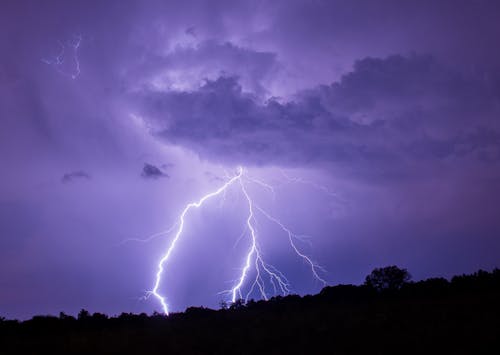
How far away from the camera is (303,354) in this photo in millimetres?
8805

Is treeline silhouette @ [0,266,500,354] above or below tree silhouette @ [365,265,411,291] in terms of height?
below

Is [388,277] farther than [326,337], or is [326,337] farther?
[388,277]

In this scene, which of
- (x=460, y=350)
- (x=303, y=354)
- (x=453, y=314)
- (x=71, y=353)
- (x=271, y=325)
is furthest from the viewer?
(x=271, y=325)

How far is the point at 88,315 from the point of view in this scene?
2442 cm

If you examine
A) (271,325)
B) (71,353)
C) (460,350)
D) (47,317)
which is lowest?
(460,350)

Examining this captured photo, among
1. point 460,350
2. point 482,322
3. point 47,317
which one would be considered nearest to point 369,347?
point 460,350

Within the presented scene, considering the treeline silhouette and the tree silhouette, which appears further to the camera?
the tree silhouette

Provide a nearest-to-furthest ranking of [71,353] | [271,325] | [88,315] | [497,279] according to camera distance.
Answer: [71,353], [271,325], [497,279], [88,315]

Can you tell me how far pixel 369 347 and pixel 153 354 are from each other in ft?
15.3

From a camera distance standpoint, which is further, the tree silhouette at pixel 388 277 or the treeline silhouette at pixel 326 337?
the tree silhouette at pixel 388 277

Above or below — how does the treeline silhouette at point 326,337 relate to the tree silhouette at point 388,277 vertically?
below

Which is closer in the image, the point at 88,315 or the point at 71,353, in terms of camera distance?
the point at 71,353

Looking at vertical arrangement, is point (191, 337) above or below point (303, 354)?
above

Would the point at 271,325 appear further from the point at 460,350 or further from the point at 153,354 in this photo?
the point at 460,350
